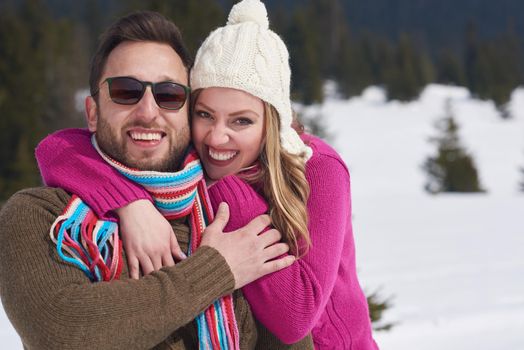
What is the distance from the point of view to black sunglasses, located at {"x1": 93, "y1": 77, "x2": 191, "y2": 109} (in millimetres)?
2439

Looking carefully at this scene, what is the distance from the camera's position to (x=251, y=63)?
2.62 m

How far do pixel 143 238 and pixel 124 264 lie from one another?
14 centimetres

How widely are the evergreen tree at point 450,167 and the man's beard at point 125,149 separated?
2270 centimetres

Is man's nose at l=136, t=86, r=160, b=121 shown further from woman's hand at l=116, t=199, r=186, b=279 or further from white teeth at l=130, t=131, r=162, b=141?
woman's hand at l=116, t=199, r=186, b=279

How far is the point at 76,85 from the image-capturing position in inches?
1334

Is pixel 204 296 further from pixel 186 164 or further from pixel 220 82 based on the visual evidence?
pixel 220 82

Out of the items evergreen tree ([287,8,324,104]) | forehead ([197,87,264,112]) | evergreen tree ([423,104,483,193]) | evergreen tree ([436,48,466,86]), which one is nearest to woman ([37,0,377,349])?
forehead ([197,87,264,112])

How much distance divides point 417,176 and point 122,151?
1116 inches

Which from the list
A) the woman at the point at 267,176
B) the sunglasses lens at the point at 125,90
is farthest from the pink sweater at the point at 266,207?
the sunglasses lens at the point at 125,90

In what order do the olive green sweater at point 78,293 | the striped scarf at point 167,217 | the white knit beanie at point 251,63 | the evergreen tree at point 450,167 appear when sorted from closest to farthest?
the olive green sweater at point 78,293
the striped scarf at point 167,217
the white knit beanie at point 251,63
the evergreen tree at point 450,167

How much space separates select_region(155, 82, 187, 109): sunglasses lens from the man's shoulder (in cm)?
47

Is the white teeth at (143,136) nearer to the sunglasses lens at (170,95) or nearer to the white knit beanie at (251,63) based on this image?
the sunglasses lens at (170,95)

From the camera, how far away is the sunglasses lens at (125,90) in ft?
8.00

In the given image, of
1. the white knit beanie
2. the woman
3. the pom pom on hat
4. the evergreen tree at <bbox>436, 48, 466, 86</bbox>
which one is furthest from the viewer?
the evergreen tree at <bbox>436, 48, 466, 86</bbox>
